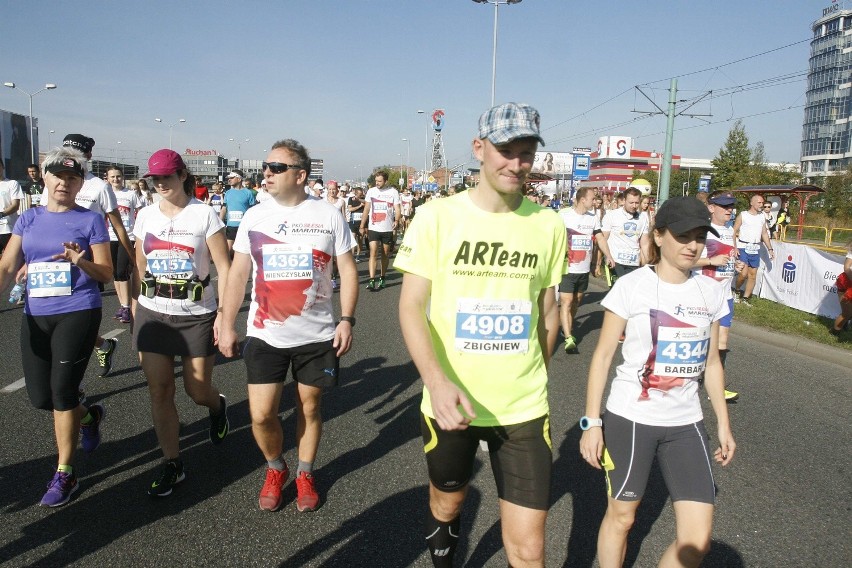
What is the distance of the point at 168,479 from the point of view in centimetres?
370

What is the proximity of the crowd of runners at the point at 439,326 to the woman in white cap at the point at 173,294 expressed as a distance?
0.04 feet

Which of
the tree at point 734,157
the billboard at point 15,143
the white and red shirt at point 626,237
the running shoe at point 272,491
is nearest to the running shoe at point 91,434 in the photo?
the running shoe at point 272,491

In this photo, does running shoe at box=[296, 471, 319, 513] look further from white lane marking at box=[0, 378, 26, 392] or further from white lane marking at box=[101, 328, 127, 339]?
white lane marking at box=[101, 328, 127, 339]

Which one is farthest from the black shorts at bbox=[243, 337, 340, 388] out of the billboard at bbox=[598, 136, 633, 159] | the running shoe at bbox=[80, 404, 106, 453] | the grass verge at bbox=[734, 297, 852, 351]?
the billboard at bbox=[598, 136, 633, 159]

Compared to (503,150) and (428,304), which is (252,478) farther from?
(503,150)

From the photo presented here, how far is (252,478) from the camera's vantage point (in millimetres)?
3916

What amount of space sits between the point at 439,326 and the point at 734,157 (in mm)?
55230

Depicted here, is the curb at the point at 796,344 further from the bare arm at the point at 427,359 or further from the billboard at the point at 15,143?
the billboard at the point at 15,143

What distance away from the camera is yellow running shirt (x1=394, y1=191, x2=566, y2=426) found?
232cm

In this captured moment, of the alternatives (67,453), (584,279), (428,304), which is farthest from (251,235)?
(584,279)

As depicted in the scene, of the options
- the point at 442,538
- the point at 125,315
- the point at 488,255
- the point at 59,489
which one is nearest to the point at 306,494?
the point at 442,538

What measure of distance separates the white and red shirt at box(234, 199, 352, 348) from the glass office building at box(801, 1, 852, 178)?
130 metres

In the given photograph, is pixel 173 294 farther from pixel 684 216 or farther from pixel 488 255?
pixel 684 216

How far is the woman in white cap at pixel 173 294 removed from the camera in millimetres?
3789
